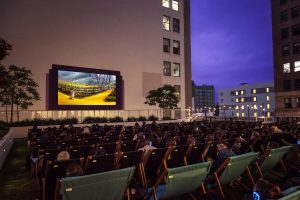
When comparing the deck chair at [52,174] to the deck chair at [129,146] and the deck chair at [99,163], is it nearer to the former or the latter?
the deck chair at [99,163]

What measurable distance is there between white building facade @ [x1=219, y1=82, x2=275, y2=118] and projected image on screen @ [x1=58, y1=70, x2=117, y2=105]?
4906 cm

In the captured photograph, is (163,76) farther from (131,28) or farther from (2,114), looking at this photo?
(2,114)

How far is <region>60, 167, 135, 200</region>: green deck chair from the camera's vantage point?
3.21m

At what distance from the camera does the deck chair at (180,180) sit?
12.3ft

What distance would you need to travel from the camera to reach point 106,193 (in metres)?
3.60

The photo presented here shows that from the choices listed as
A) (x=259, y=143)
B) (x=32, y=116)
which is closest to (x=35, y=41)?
(x=32, y=116)

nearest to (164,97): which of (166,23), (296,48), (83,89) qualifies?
(83,89)

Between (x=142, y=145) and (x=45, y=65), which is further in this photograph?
(x=45, y=65)

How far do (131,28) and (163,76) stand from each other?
24.0 feet

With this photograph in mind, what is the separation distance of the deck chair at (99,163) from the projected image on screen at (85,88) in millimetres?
19884

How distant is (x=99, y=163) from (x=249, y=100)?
262 feet

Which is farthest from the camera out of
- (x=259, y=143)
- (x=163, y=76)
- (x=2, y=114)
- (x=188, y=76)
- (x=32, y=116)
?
(x=188, y=76)

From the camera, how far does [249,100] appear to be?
7850 cm

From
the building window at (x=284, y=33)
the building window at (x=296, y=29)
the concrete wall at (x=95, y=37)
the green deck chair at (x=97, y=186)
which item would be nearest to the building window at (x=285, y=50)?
the building window at (x=284, y=33)
